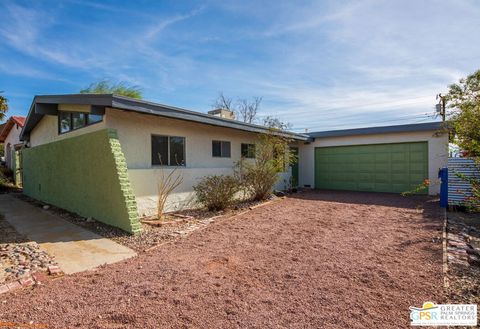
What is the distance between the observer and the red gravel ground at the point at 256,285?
2795mm

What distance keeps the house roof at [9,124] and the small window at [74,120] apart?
10018mm

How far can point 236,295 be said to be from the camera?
3.25 meters

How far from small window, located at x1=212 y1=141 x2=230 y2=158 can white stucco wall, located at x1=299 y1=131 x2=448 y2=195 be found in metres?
6.11

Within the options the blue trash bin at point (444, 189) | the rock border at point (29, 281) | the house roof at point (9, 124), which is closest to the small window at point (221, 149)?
the rock border at point (29, 281)

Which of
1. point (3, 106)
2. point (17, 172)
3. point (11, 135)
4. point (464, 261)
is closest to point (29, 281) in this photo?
point (464, 261)

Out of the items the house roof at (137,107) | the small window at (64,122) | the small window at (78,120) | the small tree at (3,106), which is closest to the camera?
the house roof at (137,107)

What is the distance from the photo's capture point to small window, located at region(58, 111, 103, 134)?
8.00 meters

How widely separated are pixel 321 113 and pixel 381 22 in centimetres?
1954

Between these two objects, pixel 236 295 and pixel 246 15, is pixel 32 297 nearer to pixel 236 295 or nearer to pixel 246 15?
pixel 236 295

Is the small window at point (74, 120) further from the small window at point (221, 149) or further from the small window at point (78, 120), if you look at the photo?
the small window at point (221, 149)

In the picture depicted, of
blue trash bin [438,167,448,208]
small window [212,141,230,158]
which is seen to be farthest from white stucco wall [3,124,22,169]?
blue trash bin [438,167,448,208]

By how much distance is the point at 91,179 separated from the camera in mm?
7375

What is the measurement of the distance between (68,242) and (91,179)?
2243 mm

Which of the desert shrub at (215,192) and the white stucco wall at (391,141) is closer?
the desert shrub at (215,192)
